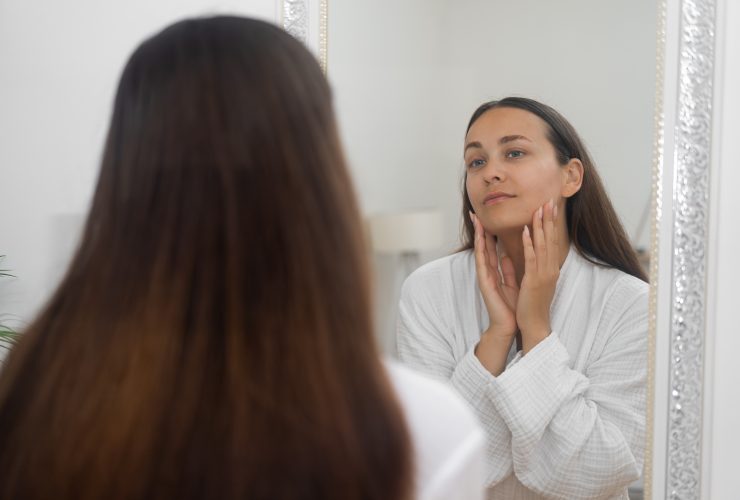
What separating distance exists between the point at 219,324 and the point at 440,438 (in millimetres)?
222

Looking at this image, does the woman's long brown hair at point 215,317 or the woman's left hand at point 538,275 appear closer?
the woman's long brown hair at point 215,317

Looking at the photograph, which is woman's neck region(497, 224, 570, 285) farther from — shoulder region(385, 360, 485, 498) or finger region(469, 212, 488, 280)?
shoulder region(385, 360, 485, 498)

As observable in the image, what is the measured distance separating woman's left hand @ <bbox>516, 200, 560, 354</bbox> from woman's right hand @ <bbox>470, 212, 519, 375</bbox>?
3cm

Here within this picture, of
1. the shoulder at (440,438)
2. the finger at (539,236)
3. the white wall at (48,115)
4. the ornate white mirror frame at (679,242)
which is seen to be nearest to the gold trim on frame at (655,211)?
the ornate white mirror frame at (679,242)

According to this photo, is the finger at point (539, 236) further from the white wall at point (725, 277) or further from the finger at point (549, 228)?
the white wall at point (725, 277)

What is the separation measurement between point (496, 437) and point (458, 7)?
3.12 ft

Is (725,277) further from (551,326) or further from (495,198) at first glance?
(495,198)

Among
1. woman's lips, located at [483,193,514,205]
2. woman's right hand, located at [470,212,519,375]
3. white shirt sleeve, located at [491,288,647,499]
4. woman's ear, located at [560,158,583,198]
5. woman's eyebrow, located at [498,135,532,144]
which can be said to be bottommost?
white shirt sleeve, located at [491,288,647,499]

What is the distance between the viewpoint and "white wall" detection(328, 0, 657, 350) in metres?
1.83

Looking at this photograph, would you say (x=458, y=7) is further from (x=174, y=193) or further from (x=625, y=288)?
(x=174, y=193)

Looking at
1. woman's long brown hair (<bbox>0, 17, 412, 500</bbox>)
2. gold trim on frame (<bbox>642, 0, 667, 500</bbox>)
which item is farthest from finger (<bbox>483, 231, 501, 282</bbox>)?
woman's long brown hair (<bbox>0, 17, 412, 500</bbox>)

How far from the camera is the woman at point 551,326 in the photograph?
1811 millimetres

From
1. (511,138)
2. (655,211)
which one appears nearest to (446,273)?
(511,138)

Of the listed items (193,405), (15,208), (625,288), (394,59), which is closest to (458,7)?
(394,59)
